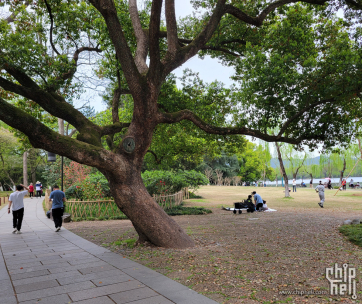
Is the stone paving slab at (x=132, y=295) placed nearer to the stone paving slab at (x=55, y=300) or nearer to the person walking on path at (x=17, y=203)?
the stone paving slab at (x=55, y=300)

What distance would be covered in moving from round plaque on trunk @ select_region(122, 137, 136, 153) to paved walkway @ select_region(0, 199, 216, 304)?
2.50 metres

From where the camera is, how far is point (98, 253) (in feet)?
21.5

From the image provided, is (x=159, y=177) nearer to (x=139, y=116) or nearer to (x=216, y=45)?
(x=216, y=45)

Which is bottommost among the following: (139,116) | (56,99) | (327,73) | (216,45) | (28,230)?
(28,230)

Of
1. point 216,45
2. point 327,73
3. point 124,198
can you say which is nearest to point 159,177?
point 216,45

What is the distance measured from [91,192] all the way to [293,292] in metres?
13.2

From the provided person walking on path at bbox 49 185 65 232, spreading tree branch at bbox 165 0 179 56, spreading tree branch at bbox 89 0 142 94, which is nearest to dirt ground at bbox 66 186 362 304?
person walking on path at bbox 49 185 65 232

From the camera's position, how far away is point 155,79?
22.4ft

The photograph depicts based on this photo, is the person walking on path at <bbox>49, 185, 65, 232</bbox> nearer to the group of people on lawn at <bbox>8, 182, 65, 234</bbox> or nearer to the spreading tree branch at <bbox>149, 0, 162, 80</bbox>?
the group of people on lawn at <bbox>8, 182, 65, 234</bbox>

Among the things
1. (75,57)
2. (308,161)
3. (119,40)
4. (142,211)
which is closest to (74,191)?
(75,57)

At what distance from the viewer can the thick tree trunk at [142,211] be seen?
6.51 metres

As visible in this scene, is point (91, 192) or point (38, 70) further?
point (91, 192)

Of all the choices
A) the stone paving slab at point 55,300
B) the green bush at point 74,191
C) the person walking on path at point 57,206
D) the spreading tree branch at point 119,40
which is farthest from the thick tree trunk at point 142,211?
the green bush at point 74,191

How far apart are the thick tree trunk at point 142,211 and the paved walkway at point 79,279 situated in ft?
Result: 3.32
